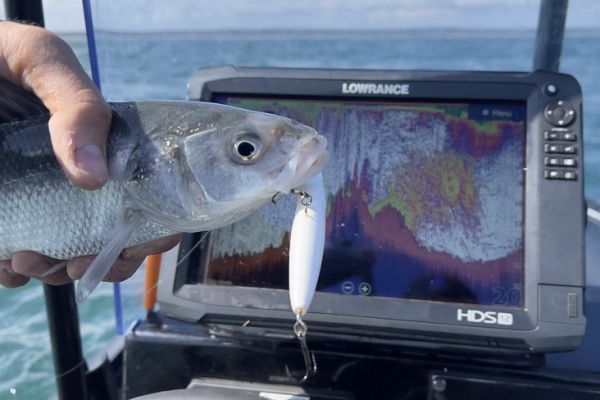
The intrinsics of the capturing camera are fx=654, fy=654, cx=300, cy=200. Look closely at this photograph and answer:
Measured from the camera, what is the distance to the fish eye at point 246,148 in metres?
1.41

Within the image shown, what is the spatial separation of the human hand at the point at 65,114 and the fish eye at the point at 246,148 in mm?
292

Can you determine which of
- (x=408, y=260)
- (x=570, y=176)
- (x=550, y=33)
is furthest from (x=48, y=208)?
(x=550, y=33)

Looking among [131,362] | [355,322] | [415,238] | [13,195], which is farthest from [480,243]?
[13,195]

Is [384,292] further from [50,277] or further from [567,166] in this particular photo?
[50,277]

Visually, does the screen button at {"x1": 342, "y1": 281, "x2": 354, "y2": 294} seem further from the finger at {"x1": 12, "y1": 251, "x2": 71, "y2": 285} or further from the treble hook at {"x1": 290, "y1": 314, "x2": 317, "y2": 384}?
the finger at {"x1": 12, "y1": 251, "x2": 71, "y2": 285}

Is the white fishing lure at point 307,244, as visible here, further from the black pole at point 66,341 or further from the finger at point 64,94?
the black pole at point 66,341

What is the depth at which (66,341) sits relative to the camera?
2.15m

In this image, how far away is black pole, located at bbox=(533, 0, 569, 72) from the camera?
109 inches

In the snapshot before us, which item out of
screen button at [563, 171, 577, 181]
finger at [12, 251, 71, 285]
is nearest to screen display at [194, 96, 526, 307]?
screen button at [563, 171, 577, 181]

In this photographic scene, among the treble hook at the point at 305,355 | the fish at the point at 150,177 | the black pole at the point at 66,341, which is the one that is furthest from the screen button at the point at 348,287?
the black pole at the point at 66,341

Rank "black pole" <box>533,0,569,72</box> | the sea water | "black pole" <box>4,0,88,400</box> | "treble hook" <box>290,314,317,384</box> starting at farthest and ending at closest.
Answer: "black pole" <box>533,0,569,72</box>
the sea water
"black pole" <box>4,0,88,400</box>
"treble hook" <box>290,314,317,384</box>

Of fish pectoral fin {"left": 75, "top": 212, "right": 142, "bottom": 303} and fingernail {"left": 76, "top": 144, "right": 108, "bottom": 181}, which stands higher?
fingernail {"left": 76, "top": 144, "right": 108, "bottom": 181}

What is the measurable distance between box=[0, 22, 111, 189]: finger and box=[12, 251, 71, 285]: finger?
0.31 m

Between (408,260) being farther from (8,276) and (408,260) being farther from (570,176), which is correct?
(8,276)
